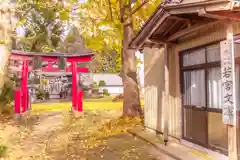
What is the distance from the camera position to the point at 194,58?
24.0ft

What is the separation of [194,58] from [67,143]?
5864 millimetres

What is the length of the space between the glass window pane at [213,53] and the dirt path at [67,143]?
10.2ft

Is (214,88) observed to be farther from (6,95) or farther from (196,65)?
(6,95)

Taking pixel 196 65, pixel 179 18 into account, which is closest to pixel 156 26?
pixel 179 18

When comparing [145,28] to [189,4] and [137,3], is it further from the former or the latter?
[137,3]

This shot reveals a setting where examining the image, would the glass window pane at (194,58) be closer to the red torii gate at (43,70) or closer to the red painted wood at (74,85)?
Answer: the red torii gate at (43,70)

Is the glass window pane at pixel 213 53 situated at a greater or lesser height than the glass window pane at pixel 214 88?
greater

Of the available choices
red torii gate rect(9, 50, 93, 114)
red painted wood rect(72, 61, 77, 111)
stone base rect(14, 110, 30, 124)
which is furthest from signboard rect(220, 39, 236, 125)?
stone base rect(14, 110, 30, 124)

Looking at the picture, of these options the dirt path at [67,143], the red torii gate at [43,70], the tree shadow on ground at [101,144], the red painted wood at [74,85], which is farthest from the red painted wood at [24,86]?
the tree shadow on ground at [101,144]

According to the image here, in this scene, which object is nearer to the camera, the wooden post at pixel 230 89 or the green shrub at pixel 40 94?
the wooden post at pixel 230 89

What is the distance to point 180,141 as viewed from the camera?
795 cm

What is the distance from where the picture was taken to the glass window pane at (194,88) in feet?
22.8

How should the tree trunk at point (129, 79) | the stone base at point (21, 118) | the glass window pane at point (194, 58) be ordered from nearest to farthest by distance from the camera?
the glass window pane at point (194, 58)
the tree trunk at point (129, 79)
the stone base at point (21, 118)

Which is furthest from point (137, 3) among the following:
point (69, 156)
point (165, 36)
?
point (69, 156)
